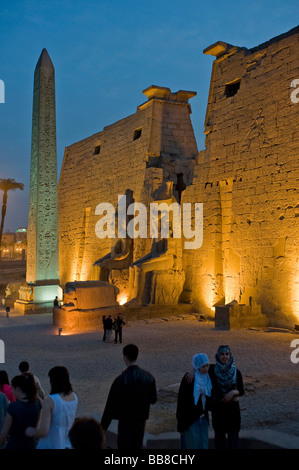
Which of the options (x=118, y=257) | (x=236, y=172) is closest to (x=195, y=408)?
(x=236, y=172)

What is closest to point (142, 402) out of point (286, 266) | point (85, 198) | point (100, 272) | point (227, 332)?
point (227, 332)

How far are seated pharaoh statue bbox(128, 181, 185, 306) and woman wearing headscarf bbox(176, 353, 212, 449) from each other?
871cm

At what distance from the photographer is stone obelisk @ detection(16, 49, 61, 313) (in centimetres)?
1288

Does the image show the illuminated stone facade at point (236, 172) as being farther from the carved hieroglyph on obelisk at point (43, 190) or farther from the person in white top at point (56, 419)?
the person in white top at point (56, 419)

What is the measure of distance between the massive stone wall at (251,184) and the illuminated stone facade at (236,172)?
0.07 ft

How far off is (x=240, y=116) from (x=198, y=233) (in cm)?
319

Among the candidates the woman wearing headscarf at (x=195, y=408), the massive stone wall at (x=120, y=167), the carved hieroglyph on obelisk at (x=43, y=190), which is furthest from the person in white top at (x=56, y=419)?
the massive stone wall at (x=120, y=167)

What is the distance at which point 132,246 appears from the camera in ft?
47.6

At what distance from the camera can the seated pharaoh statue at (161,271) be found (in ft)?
37.9

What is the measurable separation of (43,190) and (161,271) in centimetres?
416

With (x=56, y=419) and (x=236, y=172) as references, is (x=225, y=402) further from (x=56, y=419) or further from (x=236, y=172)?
(x=236, y=172)

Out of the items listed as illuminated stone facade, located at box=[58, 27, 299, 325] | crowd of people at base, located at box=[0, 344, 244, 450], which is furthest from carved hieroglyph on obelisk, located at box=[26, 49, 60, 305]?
crowd of people at base, located at box=[0, 344, 244, 450]

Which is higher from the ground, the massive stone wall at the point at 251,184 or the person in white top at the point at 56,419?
the massive stone wall at the point at 251,184
